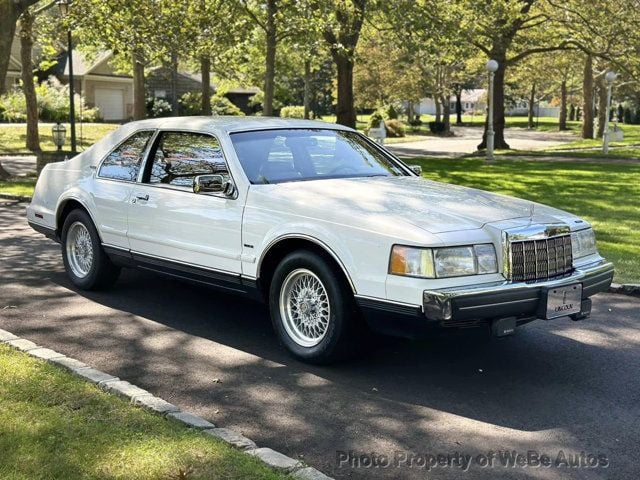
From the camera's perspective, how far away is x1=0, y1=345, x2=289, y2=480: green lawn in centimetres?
358

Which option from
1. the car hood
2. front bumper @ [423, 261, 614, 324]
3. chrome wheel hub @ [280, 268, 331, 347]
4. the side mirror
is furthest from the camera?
the side mirror

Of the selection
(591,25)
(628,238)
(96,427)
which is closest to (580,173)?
(591,25)

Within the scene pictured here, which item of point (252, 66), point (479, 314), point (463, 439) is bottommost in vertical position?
point (463, 439)

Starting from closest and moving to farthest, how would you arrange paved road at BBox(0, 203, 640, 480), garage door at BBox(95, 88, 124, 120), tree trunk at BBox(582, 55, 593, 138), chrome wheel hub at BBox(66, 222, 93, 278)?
1. paved road at BBox(0, 203, 640, 480)
2. chrome wheel hub at BBox(66, 222, 93, 278)
3. tree trunk at BBox(582, 55, 593, 138)
4. garage door at BBox(95, 88, 124, 120)

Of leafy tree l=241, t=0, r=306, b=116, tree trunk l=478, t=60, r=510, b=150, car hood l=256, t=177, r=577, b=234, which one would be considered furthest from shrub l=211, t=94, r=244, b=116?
car hood l=256, t=177, r=577, b=234

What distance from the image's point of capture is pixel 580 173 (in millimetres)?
20734

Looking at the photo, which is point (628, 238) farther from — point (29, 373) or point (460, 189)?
point (29, 373)

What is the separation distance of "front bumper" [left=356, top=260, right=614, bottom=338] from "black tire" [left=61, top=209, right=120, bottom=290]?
10.5 feet

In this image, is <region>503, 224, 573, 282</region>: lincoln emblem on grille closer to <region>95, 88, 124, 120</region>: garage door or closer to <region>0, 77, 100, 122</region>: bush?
<region>0, 77, 100, 122</region>: bush

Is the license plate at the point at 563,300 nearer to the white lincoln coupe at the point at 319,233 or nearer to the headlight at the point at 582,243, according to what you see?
the white lincoln coupe at the point at 319,233

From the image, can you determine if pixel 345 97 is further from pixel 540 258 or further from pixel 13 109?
pixel 540 258

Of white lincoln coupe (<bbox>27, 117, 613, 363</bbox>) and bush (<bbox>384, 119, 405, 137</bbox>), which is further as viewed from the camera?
bush (<bbox>384, 119, 405, 137</bbox>)

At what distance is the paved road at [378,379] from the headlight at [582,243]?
80cm

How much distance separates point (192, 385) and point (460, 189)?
8.64 feet
